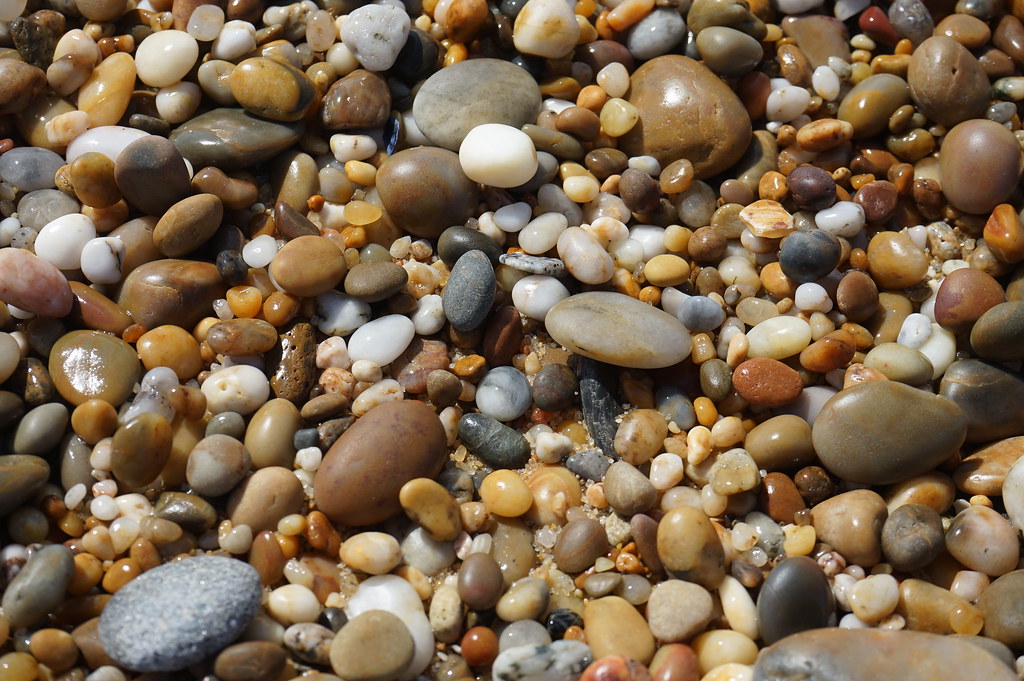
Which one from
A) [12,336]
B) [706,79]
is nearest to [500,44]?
[706,79]

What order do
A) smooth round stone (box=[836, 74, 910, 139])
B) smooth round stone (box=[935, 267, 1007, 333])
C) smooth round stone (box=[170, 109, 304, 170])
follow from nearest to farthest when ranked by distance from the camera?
smooth round stone (box=[935, 267, 1007, 333]), smooth round stone (box=[170, 109, 304, 170]), smooth round stone (box=[836, 74, 910, 139])

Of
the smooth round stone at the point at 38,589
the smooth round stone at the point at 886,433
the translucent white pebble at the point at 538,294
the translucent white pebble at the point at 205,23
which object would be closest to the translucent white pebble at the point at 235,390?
the smooth round stone at the point at 38,589

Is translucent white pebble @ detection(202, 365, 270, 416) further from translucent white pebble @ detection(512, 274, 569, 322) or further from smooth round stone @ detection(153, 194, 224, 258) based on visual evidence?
translucent white pebble @ detection(512, 274, 569, 322)

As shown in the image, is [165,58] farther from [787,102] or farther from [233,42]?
[787,102]

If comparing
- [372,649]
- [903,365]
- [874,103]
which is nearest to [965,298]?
[903,365]

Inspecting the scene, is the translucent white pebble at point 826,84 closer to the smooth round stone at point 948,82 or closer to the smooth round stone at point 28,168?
the smooth round stone at point 948,82

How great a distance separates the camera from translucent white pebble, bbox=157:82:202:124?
2658 millimetres

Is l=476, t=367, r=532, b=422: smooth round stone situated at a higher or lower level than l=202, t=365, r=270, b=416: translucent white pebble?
lower

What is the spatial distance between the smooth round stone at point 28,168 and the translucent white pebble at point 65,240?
8.0 inches

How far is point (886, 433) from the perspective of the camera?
2168 mm

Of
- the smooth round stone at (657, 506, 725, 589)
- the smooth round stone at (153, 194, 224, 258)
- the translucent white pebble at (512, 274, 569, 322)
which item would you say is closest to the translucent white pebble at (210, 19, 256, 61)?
the smooth round stone at (153, 194, 224, 258)

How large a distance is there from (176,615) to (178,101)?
167 cm

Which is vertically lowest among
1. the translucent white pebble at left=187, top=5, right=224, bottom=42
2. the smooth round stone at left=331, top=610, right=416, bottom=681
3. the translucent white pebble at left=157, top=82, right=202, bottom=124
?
the smooth round stone at left=331, top=610, right=416, bottom=681

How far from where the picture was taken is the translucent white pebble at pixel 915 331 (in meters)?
2.45
